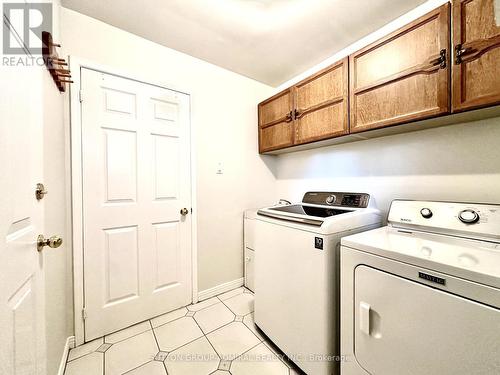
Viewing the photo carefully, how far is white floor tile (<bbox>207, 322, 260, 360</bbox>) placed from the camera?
136 cm

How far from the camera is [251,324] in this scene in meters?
1.64

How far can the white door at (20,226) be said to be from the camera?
1.79 feet

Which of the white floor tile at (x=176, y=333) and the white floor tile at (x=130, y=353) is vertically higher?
the white floor tile at (x=130, y=353)

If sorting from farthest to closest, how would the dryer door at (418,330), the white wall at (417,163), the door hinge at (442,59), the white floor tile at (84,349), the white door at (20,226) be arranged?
1. the white floor tile at (84,349)
2. the white wall at (417,163)
3. the door hinge at (442,59)
4. the dryer door at (418,330)
5. the white door at (20,226)

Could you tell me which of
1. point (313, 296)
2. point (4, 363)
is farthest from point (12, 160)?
point (313, 296)

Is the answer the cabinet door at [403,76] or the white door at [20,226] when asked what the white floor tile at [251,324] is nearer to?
the white door at [20,226]

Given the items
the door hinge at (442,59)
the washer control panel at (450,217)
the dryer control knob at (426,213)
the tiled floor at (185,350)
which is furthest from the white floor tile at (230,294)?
the door hinge at (442,59)

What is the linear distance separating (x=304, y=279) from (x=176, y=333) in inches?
45.0

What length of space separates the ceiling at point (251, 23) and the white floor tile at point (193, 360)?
2.38 metres

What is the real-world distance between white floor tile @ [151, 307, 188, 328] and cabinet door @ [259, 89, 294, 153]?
5.96ft

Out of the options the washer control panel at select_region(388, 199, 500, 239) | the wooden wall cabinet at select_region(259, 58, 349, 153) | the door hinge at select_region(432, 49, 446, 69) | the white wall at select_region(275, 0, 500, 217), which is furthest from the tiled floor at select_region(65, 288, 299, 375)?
the door hinge at select_region(432, 49, 446, 69)

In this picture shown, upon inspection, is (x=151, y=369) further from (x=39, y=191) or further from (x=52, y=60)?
(x=52, y=60)

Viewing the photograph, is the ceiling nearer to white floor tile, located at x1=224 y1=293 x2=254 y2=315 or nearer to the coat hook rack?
the coat hook rack

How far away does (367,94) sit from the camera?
135 centimetres
